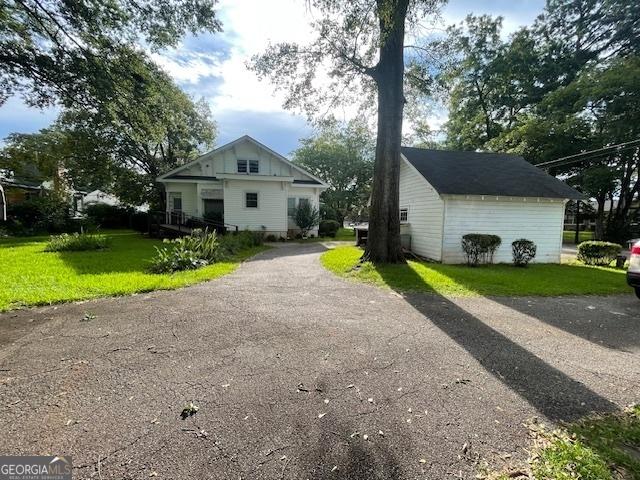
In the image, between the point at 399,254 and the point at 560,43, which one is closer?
the point at 399,254

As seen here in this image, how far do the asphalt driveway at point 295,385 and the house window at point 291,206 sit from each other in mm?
15855

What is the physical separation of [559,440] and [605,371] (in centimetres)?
188

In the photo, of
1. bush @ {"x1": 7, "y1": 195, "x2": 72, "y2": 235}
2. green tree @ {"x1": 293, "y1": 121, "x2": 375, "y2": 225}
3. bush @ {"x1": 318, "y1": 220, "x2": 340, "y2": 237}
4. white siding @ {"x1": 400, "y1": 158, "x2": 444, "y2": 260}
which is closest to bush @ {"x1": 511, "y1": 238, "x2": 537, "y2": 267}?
white siding @ {"x1": 400, "y1": 158, "x2": 444, "y2": 260}

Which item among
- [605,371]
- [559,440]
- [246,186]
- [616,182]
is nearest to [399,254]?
[605,371]

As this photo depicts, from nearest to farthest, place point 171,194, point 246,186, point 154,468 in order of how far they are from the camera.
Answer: point 154,468, point 246,186, point 171,194

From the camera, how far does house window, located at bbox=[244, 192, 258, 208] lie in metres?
19.2

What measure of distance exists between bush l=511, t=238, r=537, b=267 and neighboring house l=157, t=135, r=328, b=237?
42.2 feet

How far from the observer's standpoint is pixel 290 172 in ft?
68.1

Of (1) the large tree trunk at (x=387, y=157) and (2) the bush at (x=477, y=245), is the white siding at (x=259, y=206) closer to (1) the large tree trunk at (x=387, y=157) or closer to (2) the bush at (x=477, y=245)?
(1) the large tree trunk at (x=387, y=157)

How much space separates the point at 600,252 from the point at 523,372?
1249 cm

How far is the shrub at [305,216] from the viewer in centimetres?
2041

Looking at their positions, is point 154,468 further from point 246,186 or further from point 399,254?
point 246,186
